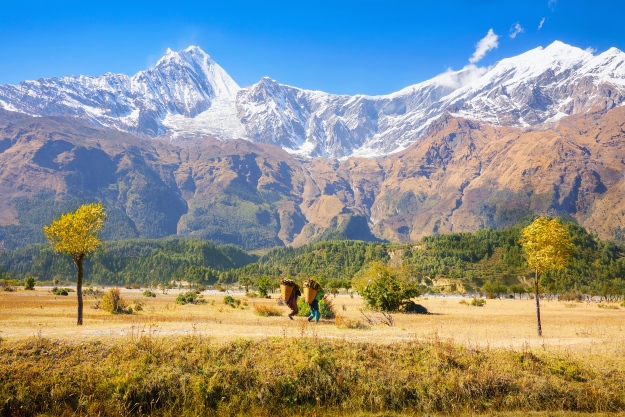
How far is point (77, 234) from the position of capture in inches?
1391

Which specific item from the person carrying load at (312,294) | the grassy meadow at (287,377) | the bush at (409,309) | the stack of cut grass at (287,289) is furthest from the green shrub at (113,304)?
the bush at (409,309)

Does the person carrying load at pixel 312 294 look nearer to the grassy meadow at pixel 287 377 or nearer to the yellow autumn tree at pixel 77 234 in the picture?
the grassy meadow at pixel 287 377

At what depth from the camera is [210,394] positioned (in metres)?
21.7

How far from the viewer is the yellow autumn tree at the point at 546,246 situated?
34.5m

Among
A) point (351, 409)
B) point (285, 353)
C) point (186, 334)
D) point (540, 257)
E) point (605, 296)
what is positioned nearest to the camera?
point (351, 409)

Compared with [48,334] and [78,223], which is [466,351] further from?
[78,223]

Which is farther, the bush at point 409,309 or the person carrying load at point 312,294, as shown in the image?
the bush at point 409,309

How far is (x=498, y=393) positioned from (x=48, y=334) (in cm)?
2542

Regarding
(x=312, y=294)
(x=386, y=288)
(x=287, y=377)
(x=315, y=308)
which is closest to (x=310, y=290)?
(x=312, y=294)

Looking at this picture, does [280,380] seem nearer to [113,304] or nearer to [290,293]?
[290,293]

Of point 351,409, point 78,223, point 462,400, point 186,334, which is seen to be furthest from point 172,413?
point 78,223

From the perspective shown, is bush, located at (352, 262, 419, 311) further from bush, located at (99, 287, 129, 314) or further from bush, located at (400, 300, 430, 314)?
bush, located at (99, 287, 129, 314)

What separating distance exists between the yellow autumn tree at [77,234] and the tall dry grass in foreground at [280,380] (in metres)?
13.2

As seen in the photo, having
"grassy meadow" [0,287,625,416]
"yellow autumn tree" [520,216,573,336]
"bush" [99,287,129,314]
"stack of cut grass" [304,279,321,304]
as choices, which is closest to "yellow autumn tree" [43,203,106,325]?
"grassy meadow" [0,287,625,416]
